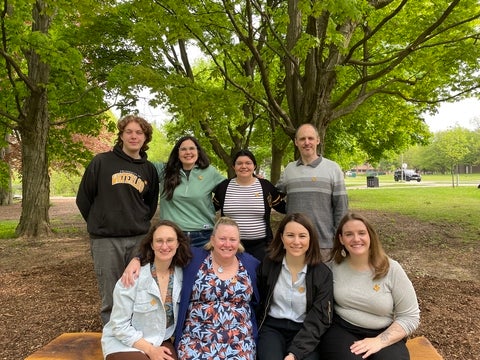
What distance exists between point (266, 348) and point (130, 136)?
2.05 meters

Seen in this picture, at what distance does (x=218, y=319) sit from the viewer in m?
2.99

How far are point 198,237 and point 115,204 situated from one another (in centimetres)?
83

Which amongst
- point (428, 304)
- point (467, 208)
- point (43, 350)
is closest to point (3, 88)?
point (43, 350)

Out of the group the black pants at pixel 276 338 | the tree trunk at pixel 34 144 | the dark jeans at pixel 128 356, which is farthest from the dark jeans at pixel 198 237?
the tree trunk at pixel 34 144

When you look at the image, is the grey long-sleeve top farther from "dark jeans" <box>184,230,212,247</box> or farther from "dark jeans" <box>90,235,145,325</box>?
"dark jeans" <box>90,235,145,325</box>

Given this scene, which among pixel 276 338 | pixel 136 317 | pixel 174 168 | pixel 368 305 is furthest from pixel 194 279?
pixel 368 305

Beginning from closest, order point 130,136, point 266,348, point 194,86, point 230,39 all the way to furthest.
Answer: point 266,348, point 130,136, point 194,86, point 230,39

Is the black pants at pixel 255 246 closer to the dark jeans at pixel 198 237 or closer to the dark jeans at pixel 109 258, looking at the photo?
the dark jeans at pixel 198 237

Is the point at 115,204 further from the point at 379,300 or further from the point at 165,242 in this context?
the point at 379,300

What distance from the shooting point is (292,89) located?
292 inches

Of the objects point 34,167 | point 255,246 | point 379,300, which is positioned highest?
point 34,167

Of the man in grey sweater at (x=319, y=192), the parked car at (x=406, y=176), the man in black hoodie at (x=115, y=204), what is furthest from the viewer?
the parked car at (x=406, y=176)

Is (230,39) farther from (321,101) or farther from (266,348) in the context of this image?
(266,348)

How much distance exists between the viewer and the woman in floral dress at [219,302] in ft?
9.50
